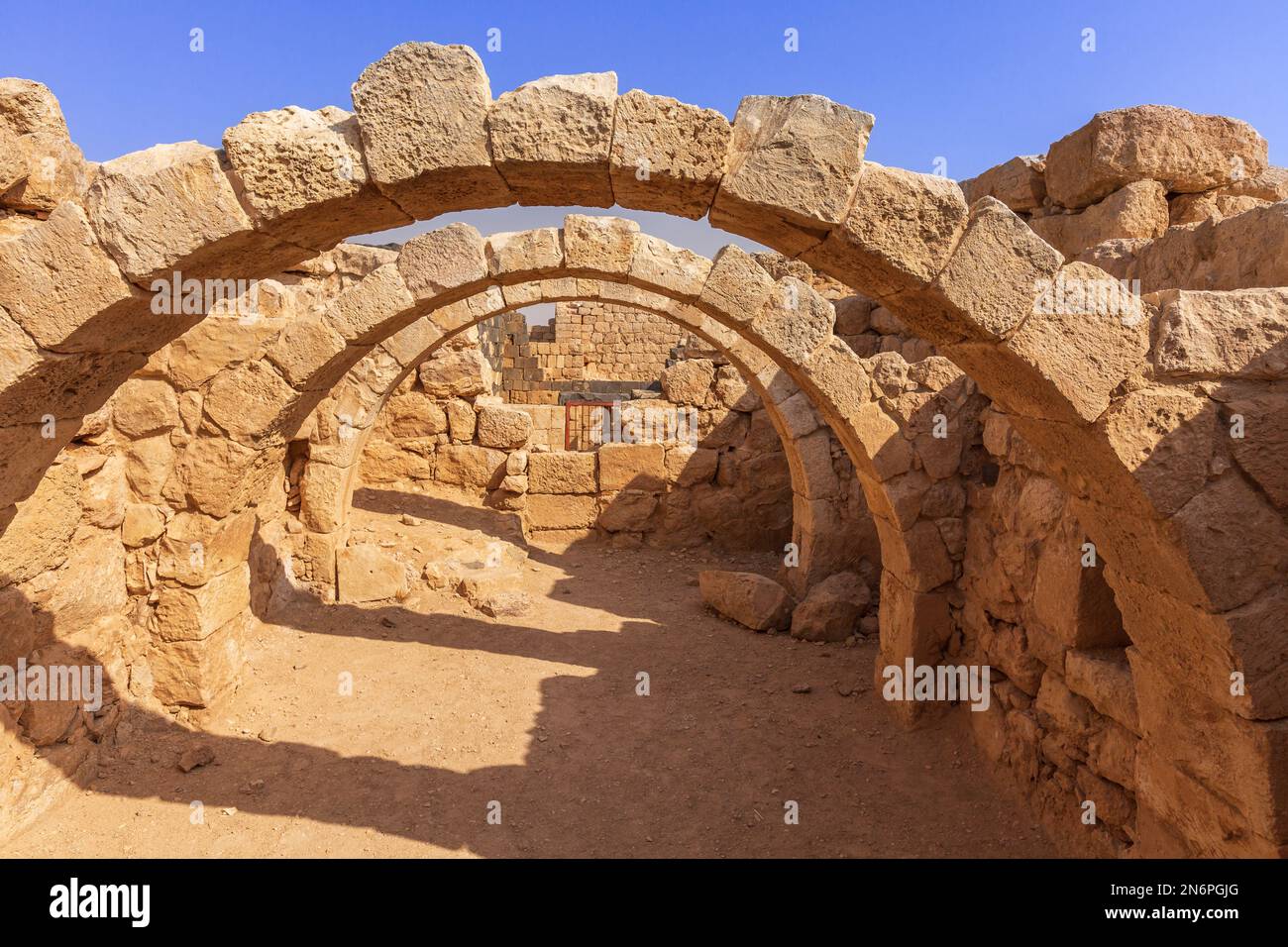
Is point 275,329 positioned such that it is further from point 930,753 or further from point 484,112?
point 930,753

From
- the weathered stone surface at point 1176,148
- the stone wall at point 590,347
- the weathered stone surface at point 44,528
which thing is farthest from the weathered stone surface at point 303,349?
the stone wall at point 590,347

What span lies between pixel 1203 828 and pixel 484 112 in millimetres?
3584

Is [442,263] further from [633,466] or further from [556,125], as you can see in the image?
[633,466]

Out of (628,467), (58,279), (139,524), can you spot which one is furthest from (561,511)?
(58,279)

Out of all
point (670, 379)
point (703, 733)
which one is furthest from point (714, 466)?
point (703, 733)

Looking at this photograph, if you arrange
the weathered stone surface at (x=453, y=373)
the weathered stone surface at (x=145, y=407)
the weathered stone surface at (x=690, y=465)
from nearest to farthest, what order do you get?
the weathered stone surface at (x=145, y=407) → the weathered stone surface at (x=453, y=373) → the weathered stone surface at (x=690, y=465)

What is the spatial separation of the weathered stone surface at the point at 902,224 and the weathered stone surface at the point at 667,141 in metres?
0.50

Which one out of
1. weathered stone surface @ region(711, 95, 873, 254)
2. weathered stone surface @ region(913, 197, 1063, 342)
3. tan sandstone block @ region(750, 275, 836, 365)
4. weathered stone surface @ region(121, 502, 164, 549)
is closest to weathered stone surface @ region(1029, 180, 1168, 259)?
tan sandstone block @ region(750, 275, 836, 365)

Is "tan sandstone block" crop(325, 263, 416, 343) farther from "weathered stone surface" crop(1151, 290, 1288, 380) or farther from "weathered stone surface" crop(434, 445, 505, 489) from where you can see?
"weathered stone surface" crop(434, 445, 505, 489)

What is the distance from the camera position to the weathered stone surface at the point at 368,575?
7.51 m

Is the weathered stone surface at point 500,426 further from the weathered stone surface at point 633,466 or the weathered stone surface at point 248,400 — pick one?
the weathered stone surface at point 248,400

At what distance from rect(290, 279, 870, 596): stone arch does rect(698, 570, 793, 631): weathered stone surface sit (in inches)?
17.1

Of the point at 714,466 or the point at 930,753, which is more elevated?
the point at 714,466

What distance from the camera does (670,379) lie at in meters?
10.3
